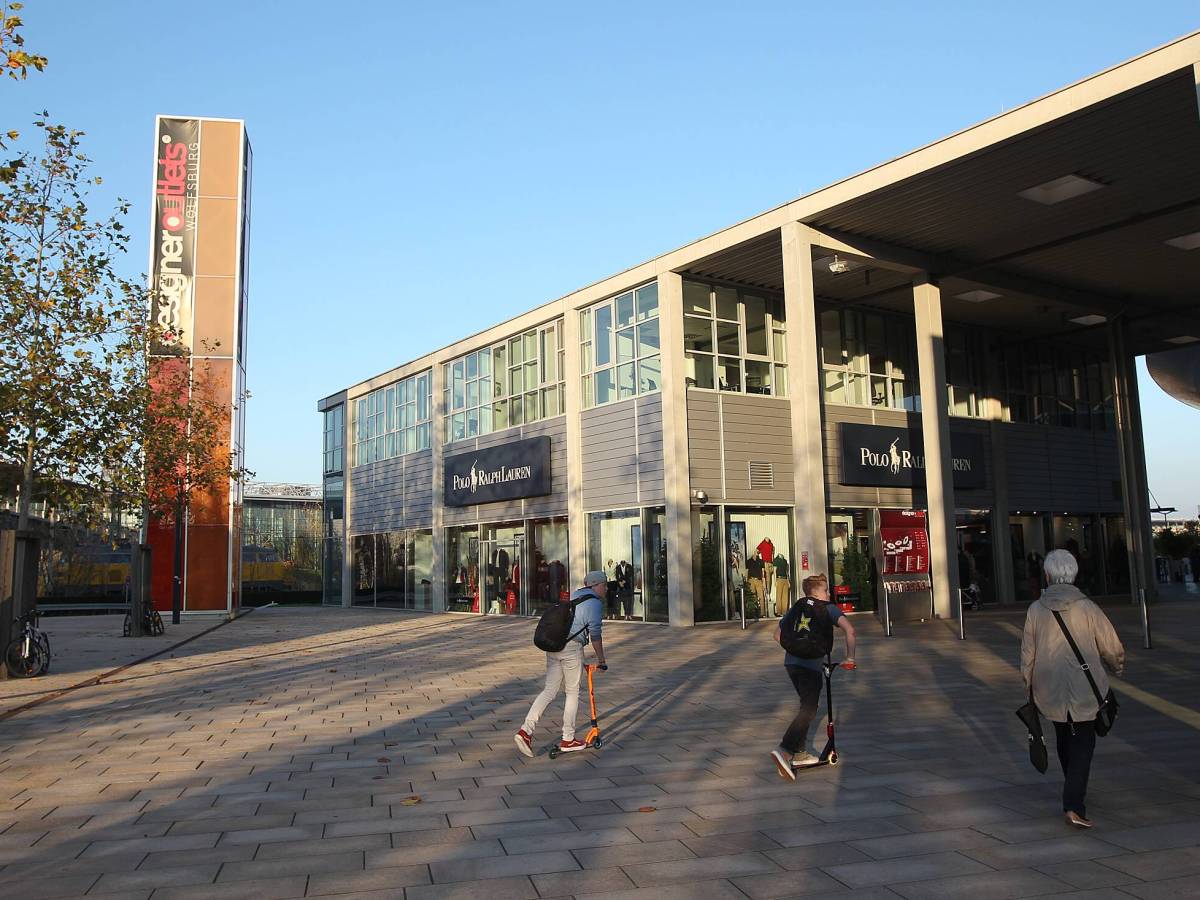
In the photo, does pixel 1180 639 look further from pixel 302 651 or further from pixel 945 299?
pixel 302 651

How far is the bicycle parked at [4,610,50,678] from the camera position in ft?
48.0

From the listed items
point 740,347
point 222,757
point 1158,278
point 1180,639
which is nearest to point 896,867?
point 222,757

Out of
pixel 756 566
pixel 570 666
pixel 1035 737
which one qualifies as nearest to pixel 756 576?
pixel 756 566

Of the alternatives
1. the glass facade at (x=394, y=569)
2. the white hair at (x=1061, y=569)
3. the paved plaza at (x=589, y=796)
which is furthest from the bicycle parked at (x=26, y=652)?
the glass facade at (x=394, y=569)

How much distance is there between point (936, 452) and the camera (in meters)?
23.1

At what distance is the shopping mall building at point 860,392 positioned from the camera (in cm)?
1922

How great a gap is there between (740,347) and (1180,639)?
37.1 feet

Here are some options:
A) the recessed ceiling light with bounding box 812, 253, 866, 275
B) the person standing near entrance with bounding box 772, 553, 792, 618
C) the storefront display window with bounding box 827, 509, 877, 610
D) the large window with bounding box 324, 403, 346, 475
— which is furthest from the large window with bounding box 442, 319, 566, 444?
the large window with bounding box 324, 403, 346, 475

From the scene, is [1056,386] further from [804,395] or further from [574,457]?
[574,457]

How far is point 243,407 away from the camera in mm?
34938

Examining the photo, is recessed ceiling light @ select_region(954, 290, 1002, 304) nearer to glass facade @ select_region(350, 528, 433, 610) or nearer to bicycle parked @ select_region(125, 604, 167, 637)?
glass facade @ select_region(350, 528, 433, 610)

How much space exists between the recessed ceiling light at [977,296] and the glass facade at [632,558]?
10.1 meters

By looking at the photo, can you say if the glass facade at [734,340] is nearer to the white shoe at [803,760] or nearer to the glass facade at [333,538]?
the white shoe at [803,760]

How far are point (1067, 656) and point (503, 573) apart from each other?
2489 centimetres
